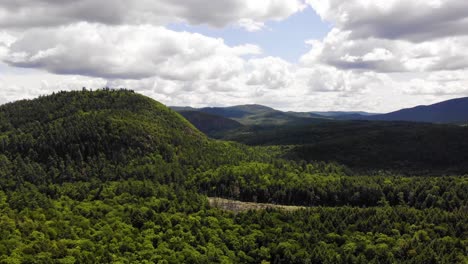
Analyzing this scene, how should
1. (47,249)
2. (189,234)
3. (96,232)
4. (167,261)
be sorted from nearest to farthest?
(47,249) < (167,261) < (96,232) < (189,234)

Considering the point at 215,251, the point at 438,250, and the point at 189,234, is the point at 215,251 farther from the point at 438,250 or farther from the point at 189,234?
the point at 438,250

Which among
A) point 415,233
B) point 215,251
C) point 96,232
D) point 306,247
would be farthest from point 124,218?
point 415,233

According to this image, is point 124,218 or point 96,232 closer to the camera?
Answer: point 96,232

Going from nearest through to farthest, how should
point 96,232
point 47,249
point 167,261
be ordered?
point 47,249
point 167,261
point 96,232

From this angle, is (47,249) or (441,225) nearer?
(47,249)

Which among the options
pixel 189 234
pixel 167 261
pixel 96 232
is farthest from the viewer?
pixel 189 234

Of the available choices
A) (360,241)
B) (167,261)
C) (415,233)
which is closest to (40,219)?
(167,261)

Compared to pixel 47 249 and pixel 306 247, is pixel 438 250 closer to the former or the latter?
pixel 306 247

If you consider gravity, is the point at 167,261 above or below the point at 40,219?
below

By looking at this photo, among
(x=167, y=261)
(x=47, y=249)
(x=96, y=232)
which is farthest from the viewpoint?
(x=96, y=232)
